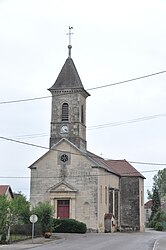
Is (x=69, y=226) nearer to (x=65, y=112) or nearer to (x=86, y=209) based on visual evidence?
(x=86, y=209)

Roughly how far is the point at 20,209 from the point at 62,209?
50.6 ft

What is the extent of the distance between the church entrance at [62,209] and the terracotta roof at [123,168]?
13.4 meters

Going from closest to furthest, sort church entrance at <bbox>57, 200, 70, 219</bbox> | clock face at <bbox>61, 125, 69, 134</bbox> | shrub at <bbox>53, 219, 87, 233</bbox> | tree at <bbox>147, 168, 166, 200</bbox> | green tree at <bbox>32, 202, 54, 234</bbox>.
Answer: green tree at <bbox>32, 202, 54, 234</bbox> < shrub at <bbox>53, 219, 87, 233</bbox> < church entrance at <bbox>57, 200, 70, 219</bbox> < clock face at <bbox>61, 125, 69, 134</bbox> < tree at <bbox>147, 168, 166, 200</bbox>

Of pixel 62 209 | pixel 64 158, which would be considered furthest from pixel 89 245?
pixel 64 158

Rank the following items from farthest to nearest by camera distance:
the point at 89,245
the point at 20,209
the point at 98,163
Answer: the point at 98,163
the point at 20,209
the point at 89,245

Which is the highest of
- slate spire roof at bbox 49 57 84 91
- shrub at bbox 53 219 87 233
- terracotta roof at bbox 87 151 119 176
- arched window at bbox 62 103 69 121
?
slate spire roof at bbox 49 57 84 91

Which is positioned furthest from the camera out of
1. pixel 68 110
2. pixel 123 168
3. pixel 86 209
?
pixel 123 168

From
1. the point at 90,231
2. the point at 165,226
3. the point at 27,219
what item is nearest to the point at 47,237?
the point at 27,219

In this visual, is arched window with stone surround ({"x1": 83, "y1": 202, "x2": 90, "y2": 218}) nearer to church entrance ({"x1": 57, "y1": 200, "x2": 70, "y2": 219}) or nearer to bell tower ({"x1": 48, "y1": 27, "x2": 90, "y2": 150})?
church entrance ({"x1": 57, "y1": 200, "x2": 70, "y2": 219})

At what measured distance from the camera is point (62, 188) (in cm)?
5159

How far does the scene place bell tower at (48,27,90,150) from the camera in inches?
2106

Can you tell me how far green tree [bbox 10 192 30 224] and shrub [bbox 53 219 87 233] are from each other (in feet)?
22.4

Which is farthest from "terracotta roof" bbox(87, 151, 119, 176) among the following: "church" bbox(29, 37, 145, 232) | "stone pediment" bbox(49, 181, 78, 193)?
"stone pediment" bbox(49, 181, 78, 193)

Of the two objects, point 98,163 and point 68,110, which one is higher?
point 68,110
